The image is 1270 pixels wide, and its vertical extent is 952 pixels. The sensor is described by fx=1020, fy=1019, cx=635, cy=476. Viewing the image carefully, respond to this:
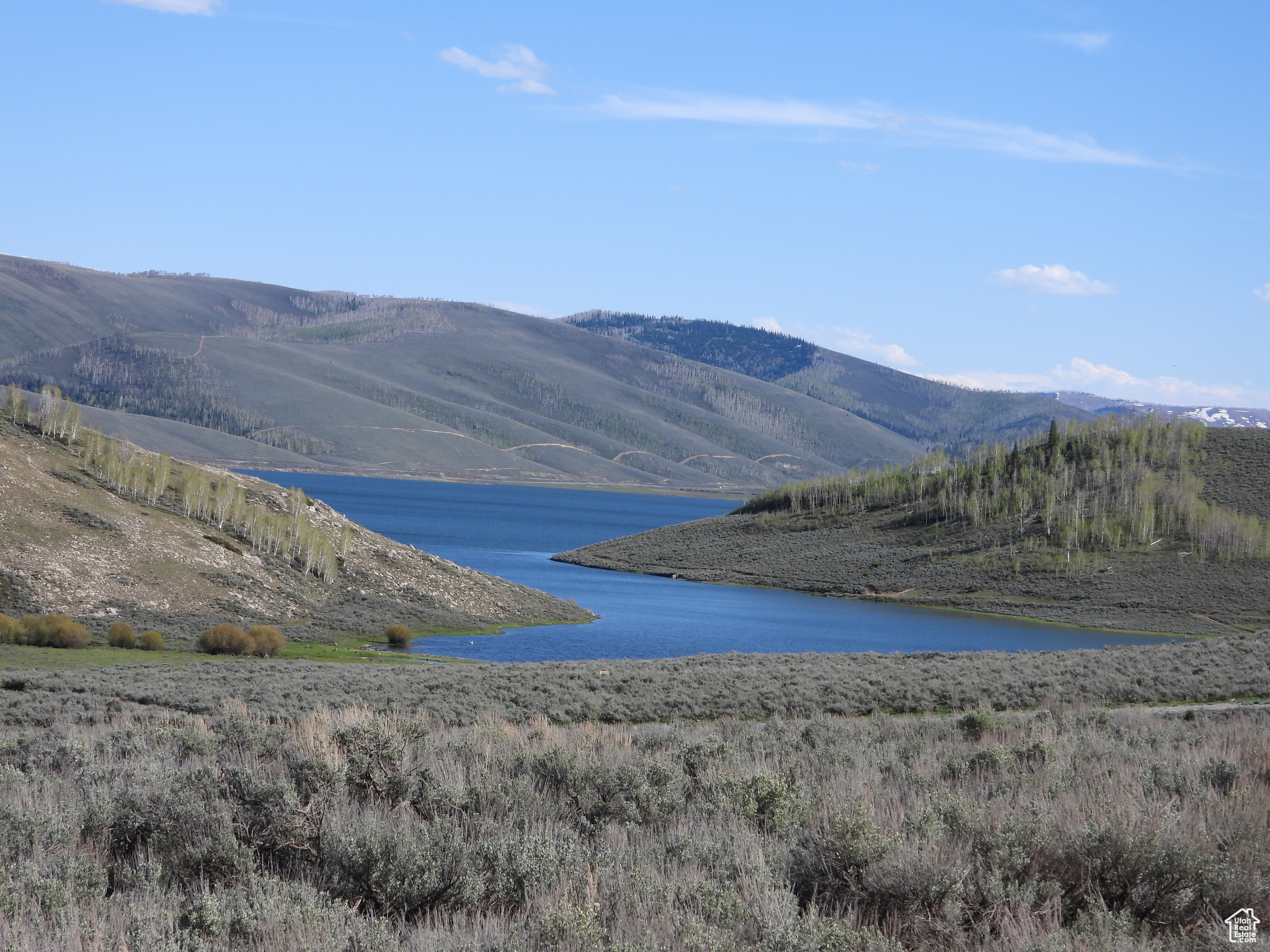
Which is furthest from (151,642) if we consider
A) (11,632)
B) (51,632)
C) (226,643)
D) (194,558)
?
(194,558)

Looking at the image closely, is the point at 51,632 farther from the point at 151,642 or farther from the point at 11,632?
the point at 151,642

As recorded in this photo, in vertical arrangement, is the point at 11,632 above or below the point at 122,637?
above

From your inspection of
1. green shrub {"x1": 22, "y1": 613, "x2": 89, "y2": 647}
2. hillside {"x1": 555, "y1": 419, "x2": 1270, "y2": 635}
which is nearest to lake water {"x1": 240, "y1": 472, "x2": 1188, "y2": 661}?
hillside {"x1": 555, "y1": 419, "x2": 1270, "y2": 635}

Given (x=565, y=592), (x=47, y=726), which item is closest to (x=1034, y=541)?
(x=565, y=592)

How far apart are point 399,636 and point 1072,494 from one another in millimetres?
65677

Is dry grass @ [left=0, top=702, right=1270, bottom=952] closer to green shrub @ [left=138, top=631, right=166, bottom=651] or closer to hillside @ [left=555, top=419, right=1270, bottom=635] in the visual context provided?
green shrub @ [left=138, top=631, right=166, bottom=651]

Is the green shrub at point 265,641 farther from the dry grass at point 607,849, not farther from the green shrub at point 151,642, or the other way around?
the dry grass at point 607,849

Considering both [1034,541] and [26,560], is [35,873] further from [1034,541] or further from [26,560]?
[1034,541]

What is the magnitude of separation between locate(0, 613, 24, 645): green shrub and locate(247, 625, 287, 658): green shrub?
649 centimetres

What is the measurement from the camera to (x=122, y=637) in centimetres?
3259

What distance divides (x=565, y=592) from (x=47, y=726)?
2010 inches

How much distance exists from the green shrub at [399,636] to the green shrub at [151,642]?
9.13 metres

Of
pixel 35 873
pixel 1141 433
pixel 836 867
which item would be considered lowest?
pixel 35 873

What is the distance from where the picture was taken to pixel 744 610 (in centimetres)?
6419
